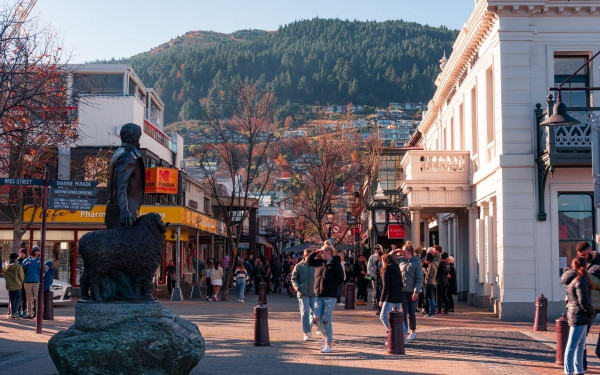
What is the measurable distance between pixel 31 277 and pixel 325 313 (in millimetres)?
9183

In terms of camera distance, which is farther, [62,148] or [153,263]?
[62,148]

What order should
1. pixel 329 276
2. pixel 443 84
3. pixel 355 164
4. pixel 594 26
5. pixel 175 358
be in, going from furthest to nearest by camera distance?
pixel 355 164 → pixel 443 84 → pixel 594 26 → pixel 329 276 → pixel 175 358

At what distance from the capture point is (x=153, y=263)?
9.43 m

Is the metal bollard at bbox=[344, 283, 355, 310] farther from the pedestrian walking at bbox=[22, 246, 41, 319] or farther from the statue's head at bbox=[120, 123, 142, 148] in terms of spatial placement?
the statue's head at bbox=[120, 123, 142, 148]

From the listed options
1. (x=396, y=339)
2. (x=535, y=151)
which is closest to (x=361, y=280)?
(x=535, y=151)

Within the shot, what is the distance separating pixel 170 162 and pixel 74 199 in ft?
94.6

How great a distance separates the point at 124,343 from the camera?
8617 mm

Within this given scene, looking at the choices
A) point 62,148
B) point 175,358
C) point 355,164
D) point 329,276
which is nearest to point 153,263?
point 175,358

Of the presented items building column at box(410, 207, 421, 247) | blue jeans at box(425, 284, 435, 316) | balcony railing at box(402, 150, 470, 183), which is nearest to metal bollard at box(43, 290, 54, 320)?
blue jeans at box(425, 284, 435, 316)

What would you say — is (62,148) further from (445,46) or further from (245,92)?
(445,46)

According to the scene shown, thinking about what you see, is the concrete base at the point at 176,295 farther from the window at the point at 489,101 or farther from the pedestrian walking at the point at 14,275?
the window at the point at 489,101

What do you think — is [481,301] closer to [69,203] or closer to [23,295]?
[23,295]

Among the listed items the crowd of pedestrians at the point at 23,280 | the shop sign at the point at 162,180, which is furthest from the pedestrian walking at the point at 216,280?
the crowd of pedestrians at the point at 23,280

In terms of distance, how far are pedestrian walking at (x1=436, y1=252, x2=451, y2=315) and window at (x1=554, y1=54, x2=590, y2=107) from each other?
5460 millimetres
